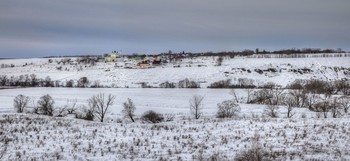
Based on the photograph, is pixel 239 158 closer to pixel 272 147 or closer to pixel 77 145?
pixel 272 147

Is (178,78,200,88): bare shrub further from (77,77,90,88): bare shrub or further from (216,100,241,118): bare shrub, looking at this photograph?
(216,100,241,118): bare shrub

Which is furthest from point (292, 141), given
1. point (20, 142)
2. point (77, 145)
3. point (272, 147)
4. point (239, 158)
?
point (20, 142)

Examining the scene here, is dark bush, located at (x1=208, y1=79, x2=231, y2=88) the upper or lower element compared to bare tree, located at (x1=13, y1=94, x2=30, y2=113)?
upper

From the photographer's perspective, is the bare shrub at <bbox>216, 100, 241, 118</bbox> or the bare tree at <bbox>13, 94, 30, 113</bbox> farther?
the bare tree at <bbox>13, 94, 30, 113</bbox>

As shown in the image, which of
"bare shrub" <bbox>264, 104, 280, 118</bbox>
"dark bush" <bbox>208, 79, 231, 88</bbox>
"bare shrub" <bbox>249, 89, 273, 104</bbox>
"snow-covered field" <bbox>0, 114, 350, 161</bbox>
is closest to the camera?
"snow-covered field" <bbox>0, 114, 350, 161</bbox>

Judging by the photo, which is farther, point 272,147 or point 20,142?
point 20,142

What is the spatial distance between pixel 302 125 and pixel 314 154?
31.2 feet

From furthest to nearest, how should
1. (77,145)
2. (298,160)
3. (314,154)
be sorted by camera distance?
(77,145) < (314,154) < (298,160)

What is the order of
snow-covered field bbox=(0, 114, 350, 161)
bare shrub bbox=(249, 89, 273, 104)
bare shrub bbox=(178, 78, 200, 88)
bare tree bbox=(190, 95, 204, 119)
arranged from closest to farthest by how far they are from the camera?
snow-covered field bbox=(0, 114, 350, 161) < bare tree bbox=(190, 95, 204, 119) < bare shrub bbox=(249, 89, 273, 104) < bare shrub bbox=(178, 78, 200, 88)

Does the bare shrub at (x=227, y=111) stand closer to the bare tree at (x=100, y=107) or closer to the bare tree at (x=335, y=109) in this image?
the bare tree at (x=335, y=109)

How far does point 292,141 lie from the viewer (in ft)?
68.7

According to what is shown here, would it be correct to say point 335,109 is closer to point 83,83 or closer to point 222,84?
point 222,84

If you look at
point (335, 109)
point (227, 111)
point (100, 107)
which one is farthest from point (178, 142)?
point (100, 107)

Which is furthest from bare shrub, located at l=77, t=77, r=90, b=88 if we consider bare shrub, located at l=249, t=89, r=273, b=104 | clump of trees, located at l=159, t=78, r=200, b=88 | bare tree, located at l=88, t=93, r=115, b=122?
bare shrub, located at l=249, t=89, r=273, b=104
